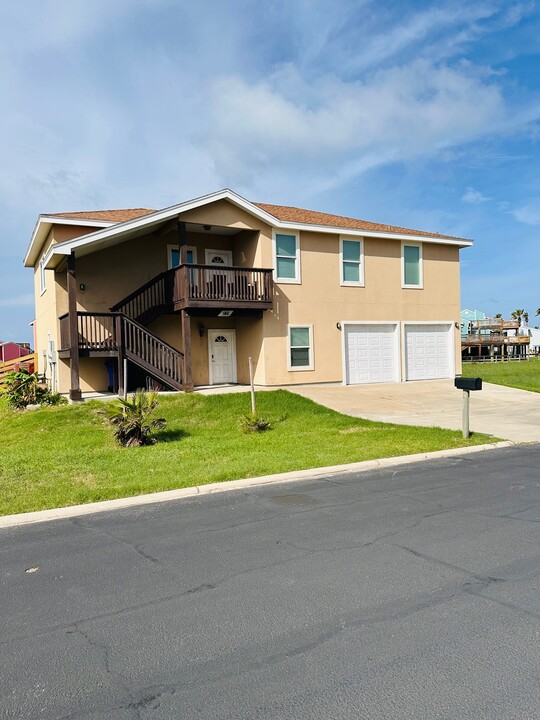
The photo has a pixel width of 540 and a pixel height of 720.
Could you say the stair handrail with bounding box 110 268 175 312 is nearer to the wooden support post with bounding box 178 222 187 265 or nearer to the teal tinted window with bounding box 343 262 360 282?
the wooden support post with bounding box 178 222 187 265

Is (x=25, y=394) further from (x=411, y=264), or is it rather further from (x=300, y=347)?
(x=411, y=264)

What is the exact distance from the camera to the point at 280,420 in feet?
46.1

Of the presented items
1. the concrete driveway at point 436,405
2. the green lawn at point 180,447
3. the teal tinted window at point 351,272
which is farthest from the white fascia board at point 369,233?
the green lawn at point 180,447

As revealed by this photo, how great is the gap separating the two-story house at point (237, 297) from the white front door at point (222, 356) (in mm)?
40

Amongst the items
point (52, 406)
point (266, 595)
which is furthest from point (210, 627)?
point (52, 406)

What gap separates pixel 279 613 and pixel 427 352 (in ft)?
65.6

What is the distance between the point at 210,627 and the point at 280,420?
10.2 m

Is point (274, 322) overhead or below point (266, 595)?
overhead

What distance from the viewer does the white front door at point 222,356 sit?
2058 centimetres

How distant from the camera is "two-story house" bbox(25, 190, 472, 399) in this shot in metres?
17.6

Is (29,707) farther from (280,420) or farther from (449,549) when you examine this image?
(280,420)

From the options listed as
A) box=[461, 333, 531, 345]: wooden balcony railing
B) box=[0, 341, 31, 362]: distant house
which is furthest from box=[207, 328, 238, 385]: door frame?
box=[461, 333, 531, 345]: wooden balcony railing

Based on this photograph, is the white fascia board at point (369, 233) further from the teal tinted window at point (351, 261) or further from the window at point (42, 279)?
the window at point (42, 279)

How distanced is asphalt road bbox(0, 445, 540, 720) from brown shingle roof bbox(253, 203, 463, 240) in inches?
602
